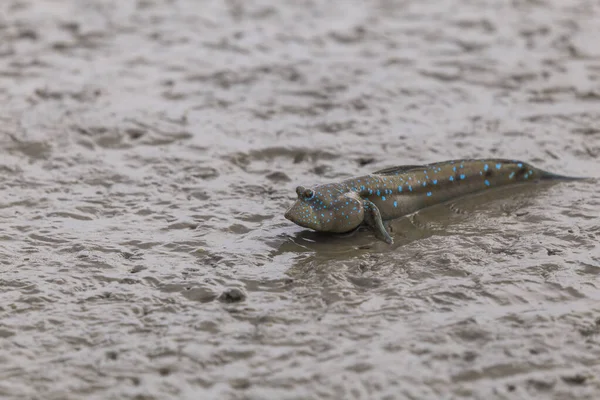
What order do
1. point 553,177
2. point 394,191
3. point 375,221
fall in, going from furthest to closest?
point 553,177, point 394,191, point 375,221

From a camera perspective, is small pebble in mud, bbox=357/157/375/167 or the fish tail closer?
the fish tail

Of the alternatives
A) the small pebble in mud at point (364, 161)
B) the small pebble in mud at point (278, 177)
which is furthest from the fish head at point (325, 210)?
the small pebble in mud at point (364, 161)

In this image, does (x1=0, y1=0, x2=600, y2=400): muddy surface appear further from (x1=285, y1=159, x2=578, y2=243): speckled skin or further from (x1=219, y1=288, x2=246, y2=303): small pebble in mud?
(x1=285, y1=159, x2=578, y2=243): speckled skin

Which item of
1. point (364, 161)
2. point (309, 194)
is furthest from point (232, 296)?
point (364, 161)

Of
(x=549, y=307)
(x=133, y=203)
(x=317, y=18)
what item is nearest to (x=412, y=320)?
(x=549, y=307)

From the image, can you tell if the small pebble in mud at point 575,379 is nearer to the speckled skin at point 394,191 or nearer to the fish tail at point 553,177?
the speckled skin at point 394,191

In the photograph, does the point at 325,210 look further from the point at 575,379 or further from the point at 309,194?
the point at 575,379

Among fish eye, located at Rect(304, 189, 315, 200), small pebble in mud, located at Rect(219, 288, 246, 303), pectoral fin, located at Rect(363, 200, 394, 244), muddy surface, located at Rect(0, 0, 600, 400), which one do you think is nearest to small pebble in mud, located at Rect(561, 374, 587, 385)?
muddy surface, located at Rect(0, 0, 600, 400)

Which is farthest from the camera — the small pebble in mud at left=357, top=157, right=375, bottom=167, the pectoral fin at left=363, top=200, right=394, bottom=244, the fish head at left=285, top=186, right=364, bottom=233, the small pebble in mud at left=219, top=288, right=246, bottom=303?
the small pebble in mud at left=357, top=157, right=375, bottom=167
